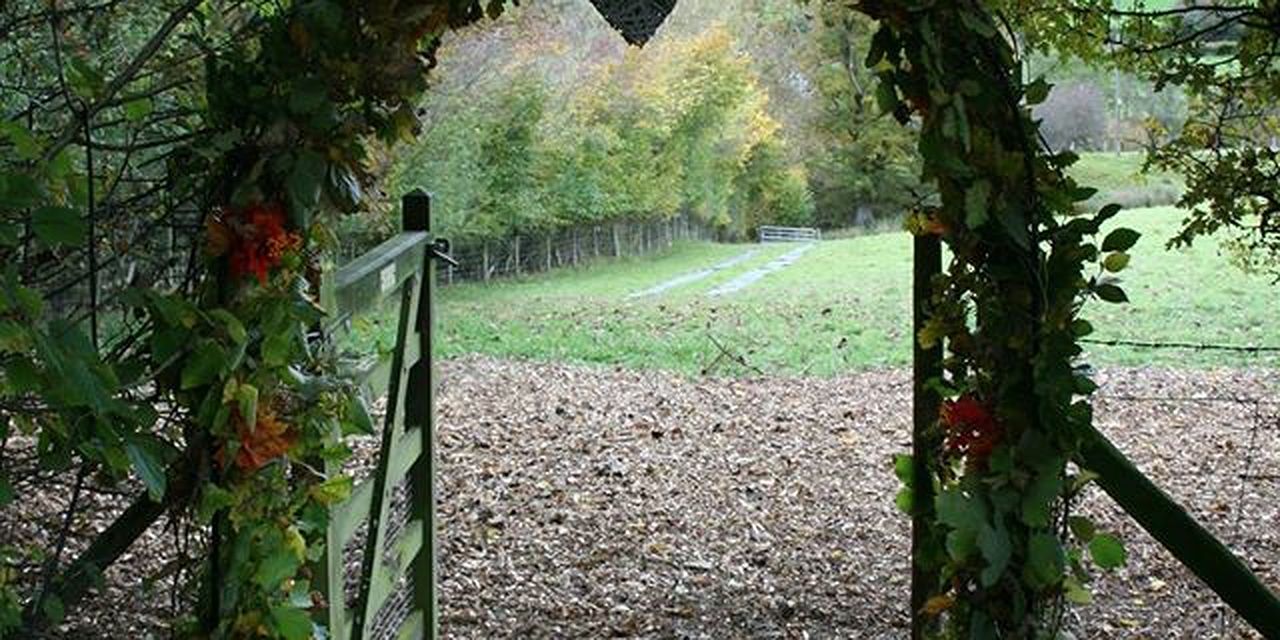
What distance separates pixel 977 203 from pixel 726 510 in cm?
387

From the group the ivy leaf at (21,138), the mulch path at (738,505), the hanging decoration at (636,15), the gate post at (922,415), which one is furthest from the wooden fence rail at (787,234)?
the ivy leaf at (21,138)

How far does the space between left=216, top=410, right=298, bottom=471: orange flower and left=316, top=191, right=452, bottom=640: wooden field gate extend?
31 cm

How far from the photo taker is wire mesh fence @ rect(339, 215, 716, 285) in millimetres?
13188

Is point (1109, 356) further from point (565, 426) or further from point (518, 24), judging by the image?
point (518, 24)

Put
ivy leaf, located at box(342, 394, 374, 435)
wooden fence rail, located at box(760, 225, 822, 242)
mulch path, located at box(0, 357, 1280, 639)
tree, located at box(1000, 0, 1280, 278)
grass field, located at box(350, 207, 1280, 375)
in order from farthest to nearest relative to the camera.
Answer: wooden fence rail, located at box(760, 225, 822, 242) → grass field, located at box(350, 207, 1280, 375) → mulch path, located at box(0, 357, 1280, 639) → tree, located at box(1000, 0, 1280, 278) → ivy leaf, located at box(342, 394, 374, 435)

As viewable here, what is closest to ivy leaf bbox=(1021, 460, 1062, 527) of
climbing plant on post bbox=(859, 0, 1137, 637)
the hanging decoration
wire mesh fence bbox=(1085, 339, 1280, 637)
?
climbing plant on post bbox=(859, 0, 1137, 637)

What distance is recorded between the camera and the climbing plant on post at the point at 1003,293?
4.86 feet

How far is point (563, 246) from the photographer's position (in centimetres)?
1409

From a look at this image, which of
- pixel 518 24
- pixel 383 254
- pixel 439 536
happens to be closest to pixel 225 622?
pixel 383 254

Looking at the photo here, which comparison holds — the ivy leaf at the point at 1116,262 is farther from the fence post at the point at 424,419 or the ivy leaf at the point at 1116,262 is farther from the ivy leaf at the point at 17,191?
the fence post at the point at 424,419

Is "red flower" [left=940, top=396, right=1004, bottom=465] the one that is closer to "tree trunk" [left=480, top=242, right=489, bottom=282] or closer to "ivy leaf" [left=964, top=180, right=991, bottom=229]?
"ivy leaf" [left=964, top=180, right=991, bottom=229]

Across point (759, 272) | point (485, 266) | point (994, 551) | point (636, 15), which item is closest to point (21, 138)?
point (994, 551)

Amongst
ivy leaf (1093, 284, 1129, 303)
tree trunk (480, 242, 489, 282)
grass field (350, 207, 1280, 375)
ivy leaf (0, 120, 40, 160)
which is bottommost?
grass field (350, 207, 1280, 375)

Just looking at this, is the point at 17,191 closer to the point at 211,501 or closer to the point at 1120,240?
the point at 211,501
